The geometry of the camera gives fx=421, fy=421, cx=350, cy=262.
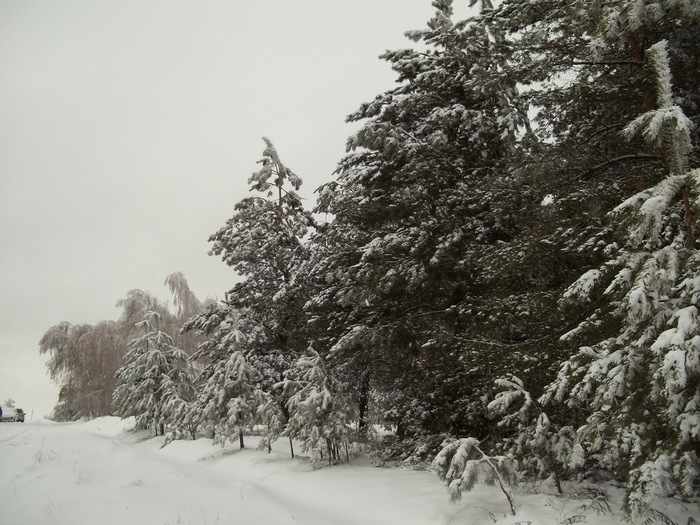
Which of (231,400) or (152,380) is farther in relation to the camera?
(152,380)

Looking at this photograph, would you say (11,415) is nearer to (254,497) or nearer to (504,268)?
(254,497)

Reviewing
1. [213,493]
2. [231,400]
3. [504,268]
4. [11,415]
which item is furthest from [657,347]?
[11,415]

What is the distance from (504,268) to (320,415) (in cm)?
487

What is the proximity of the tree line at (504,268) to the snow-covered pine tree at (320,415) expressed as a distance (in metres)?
0.05

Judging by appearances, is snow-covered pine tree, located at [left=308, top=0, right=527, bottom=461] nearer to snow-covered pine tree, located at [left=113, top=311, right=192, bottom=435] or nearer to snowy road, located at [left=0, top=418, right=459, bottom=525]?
snowy road, located at [left=0, top=418, right=459, bottom=525]

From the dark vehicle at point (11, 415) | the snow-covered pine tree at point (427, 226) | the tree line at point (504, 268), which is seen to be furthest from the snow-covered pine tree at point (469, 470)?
the dark vehicle at point (11, 415)

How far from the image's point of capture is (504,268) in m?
7.53

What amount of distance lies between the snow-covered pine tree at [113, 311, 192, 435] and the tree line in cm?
393

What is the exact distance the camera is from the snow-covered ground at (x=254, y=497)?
541cm

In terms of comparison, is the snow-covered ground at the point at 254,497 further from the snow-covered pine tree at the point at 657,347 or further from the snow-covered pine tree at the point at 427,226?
the snow-covered pine tree at the point at 427,226

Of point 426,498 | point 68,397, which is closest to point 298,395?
point 426,498

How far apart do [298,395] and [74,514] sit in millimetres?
4555

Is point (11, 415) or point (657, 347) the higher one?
point (657, 347)

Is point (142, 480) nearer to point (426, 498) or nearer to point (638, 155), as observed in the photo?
point (426, 498)
